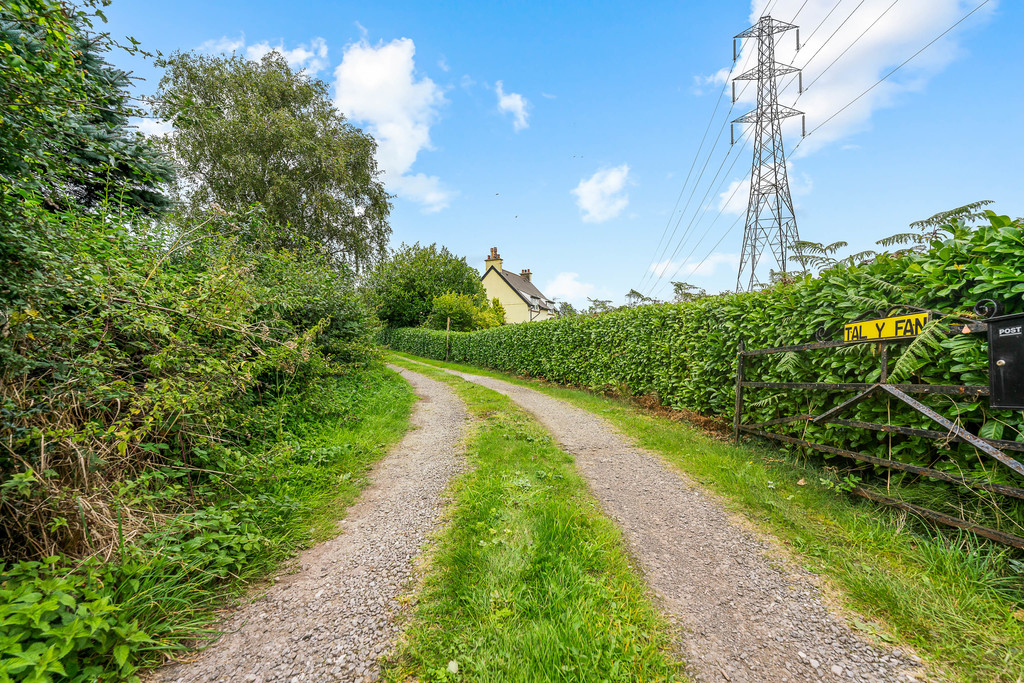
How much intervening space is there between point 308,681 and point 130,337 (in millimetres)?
3688

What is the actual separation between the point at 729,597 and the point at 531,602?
1322mm

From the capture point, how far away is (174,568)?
2.43m

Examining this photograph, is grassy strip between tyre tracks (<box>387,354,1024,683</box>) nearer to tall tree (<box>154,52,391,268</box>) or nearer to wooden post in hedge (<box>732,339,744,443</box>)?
wooden post in hedge (<box>732,339,744,443</box>)

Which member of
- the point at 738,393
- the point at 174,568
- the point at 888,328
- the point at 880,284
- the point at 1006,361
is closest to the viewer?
the point at 1006,361

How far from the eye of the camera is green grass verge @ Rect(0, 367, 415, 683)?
1754 millimetres

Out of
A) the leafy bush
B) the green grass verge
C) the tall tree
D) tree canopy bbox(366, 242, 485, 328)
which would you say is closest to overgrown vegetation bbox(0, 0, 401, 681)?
the green grass verge

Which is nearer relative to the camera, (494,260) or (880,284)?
(880,284)

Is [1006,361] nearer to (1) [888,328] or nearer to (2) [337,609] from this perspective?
(1) [888,328]

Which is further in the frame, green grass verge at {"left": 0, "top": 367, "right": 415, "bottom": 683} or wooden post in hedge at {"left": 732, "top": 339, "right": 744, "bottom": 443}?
wooden post in hedge at {"left": 732, "top": 339, "right": 744, "bottom": 443}

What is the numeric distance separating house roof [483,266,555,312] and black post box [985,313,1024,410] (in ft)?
114

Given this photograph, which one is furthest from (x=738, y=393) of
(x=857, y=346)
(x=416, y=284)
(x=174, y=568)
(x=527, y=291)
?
(x=527, y=291)

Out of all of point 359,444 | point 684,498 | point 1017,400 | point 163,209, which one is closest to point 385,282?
point 163,209

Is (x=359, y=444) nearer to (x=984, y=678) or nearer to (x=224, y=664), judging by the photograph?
(x=224, y=664)

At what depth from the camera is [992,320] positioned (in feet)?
7.81
